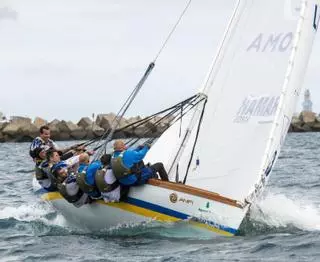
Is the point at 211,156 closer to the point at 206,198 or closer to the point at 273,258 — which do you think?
the point at 206,198

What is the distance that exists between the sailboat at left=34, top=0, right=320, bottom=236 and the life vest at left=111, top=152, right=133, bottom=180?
27cm

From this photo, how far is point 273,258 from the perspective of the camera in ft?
26.3

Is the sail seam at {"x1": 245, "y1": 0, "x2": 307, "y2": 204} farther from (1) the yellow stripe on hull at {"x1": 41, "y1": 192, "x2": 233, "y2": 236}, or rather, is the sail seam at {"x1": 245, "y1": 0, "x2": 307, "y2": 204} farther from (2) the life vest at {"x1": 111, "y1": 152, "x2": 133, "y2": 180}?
(2) the life vest at {"x1": 111, "y1": 152, "x2": 133, "y2": 180}

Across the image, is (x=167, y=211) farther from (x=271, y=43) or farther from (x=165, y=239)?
(x=271, y=43)

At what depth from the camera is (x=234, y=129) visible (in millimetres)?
10195

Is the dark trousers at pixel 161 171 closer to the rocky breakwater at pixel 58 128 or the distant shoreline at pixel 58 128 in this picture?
the distant shoreline at pixel 58 128

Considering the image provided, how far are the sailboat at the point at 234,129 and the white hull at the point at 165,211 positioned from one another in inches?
0.4

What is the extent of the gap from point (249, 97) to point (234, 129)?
0.42 metres

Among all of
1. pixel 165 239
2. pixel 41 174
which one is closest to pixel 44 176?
pixel 41 174

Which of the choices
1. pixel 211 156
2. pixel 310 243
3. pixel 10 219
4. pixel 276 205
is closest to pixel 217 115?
pixel 211 156

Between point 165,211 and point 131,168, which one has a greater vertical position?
point 131,168

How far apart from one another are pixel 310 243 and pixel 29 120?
1423 inches

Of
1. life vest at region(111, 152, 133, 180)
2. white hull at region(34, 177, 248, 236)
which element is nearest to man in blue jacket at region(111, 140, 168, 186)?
life vest at region(111, 152, 133, 180)

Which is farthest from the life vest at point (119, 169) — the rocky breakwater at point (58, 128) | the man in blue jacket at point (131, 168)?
the rocky breakwater at point (58, 128)
